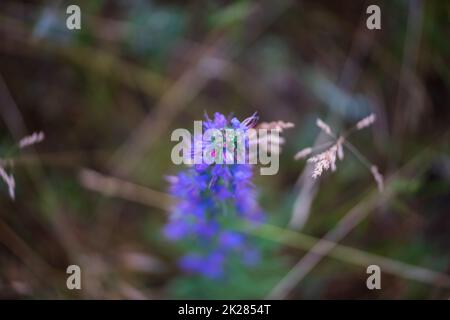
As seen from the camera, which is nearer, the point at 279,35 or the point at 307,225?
the point at 307,225

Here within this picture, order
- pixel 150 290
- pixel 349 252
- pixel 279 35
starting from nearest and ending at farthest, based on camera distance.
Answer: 1. pixel 349 252
2. pixel 150 290
3. pixel 279 35

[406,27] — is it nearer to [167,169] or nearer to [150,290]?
[167,169]

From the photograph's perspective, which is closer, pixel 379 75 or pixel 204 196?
pixel 204 196

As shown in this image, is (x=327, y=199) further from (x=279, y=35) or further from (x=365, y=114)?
(x=279, y=35)

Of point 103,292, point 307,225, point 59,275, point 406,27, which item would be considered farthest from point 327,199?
point 59,275

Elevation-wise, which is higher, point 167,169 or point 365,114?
point 365,114

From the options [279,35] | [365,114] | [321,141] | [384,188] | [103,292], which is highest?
[279,35]

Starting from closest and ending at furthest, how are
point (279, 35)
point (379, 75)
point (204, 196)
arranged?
point (204, 196) → point (379, 75) → point (279, 35)

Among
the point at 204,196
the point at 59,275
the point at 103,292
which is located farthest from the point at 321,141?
the point at 59,275

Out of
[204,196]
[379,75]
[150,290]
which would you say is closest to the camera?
[204,196]
